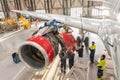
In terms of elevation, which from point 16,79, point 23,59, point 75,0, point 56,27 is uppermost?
point 75,0

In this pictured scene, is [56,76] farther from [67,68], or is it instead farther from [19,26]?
[19,26]

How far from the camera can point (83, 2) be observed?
2555 centimetres

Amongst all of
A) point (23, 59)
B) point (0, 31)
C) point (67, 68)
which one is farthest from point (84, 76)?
point (0, 31)

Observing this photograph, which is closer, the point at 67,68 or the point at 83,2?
the point at 67,68

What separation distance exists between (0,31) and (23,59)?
1537cm

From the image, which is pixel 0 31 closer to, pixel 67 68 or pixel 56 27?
pixel 67 68

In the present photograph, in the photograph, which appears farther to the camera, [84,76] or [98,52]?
[98,52]

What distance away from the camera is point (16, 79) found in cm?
626

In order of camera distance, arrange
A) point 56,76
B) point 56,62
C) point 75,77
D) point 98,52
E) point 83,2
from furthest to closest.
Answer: point 83,2, point 98,52, point 56,62, point 56,76, point 75,77

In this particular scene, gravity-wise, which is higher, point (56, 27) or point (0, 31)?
point (56, 27)

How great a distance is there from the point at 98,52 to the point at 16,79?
5819mm

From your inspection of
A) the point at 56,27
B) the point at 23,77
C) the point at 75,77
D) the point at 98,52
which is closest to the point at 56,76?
the point at 75,77

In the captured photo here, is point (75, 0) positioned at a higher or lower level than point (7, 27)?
higher

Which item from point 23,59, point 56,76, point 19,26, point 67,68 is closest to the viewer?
point 23,59
